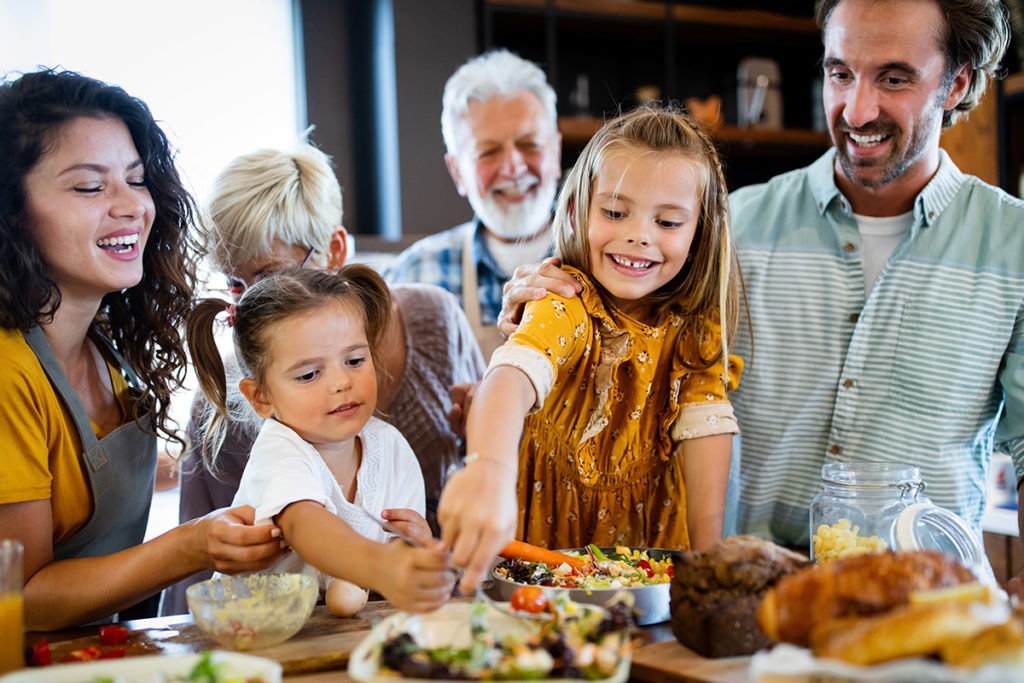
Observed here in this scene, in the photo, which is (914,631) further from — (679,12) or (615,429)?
(679,12)

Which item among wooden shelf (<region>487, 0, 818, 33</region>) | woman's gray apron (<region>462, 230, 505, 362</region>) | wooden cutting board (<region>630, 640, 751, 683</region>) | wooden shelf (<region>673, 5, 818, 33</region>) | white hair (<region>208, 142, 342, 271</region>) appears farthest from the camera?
wooden shelf (<region>673, 5, 818, 33</region>)

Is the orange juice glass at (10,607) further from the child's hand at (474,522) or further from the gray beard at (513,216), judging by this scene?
the gray beard at (513,216)

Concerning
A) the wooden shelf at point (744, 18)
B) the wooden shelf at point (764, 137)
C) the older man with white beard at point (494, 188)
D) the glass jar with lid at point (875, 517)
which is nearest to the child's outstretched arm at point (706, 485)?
the glass jar with lid at point (875, 517)

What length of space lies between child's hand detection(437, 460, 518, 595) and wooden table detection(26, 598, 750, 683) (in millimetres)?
213

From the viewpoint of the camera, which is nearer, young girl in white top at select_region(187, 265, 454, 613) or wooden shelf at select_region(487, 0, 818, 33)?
young girl in white top at select_region(187, 265, 454, 613)

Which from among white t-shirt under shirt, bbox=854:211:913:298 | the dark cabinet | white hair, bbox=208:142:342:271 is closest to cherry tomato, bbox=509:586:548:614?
white hair, bbox=208:142:342:271

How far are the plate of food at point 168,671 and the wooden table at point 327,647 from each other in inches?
4.7

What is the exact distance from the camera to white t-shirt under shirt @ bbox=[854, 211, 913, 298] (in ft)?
7.47

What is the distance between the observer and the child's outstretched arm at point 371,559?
1174 mm

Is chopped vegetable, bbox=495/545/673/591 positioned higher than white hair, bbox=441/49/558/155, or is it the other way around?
white hair, bbox=441/49/558/155

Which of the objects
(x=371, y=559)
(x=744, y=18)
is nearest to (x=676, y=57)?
(x=744, y=18)

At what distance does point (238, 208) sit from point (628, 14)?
9.21ft

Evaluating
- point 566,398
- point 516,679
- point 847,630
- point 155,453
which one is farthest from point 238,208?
point 847,630

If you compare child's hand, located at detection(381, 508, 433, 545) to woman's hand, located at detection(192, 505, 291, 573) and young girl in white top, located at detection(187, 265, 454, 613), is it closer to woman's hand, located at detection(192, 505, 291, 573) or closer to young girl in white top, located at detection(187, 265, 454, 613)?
young girl in white top, located at detection(187, 265, 454, 613)
